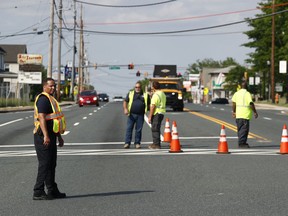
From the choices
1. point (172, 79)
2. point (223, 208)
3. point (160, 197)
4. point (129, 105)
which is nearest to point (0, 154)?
point (129, 105)

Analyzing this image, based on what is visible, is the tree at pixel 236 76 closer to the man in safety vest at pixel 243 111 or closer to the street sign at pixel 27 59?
the street sign at pixel 27 59

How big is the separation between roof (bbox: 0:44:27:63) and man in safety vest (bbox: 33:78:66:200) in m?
123

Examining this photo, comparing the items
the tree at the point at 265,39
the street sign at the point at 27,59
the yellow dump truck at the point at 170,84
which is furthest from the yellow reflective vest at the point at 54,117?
the tree at the point at 265,39

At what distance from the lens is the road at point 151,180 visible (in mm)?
9930

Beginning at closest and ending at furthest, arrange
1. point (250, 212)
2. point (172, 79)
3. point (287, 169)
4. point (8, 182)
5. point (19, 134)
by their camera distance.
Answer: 1. point (250, 212)
2. point (8, 182)
3. point (287, 169)
4. point (19, 134)
5. point (172, 79)

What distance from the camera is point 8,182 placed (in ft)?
41.8

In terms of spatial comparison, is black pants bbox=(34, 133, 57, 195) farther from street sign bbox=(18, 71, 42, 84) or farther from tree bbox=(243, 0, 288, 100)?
tree bbox=(243, 0, 288, 100)

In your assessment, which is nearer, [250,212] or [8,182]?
[250,212]

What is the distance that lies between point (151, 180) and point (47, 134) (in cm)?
307

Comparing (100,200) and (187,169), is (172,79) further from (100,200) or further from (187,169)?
(100,200)

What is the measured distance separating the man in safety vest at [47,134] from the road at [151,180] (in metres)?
0.23

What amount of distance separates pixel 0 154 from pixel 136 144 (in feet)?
12.2

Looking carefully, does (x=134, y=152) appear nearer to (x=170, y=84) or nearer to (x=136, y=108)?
(x=136, y=108)

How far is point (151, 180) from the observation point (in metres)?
13.0
